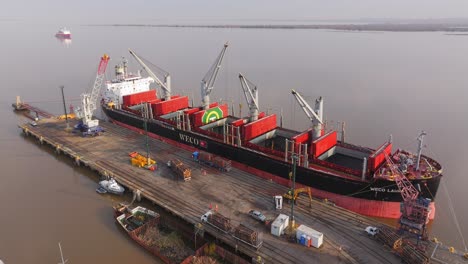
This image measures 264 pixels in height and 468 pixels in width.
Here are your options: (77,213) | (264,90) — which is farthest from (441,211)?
(264,90)

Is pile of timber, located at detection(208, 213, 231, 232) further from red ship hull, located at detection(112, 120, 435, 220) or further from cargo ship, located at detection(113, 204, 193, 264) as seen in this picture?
red ship hull, located at detection(112, 120, 435, 220)

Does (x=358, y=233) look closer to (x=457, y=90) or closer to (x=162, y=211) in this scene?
(x=162, y=211)

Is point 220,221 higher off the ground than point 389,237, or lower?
higher

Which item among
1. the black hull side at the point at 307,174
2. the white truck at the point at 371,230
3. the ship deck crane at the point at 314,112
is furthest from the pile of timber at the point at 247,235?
the ship deck crane at the point at 314,112

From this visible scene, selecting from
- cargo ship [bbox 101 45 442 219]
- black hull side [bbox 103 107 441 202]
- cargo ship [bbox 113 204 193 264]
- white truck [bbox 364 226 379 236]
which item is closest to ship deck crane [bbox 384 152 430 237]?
white truck [bbox 364 226 379 236]

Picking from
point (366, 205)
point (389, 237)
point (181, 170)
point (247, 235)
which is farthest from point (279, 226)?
point (181, 170)

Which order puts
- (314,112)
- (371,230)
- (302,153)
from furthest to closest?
1. (314,112)
2. (302,153)
3. (371,230)

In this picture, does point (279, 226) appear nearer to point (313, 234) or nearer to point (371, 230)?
point (313, 234)

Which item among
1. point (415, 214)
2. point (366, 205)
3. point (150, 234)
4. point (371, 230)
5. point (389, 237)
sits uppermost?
point (415, 214)
